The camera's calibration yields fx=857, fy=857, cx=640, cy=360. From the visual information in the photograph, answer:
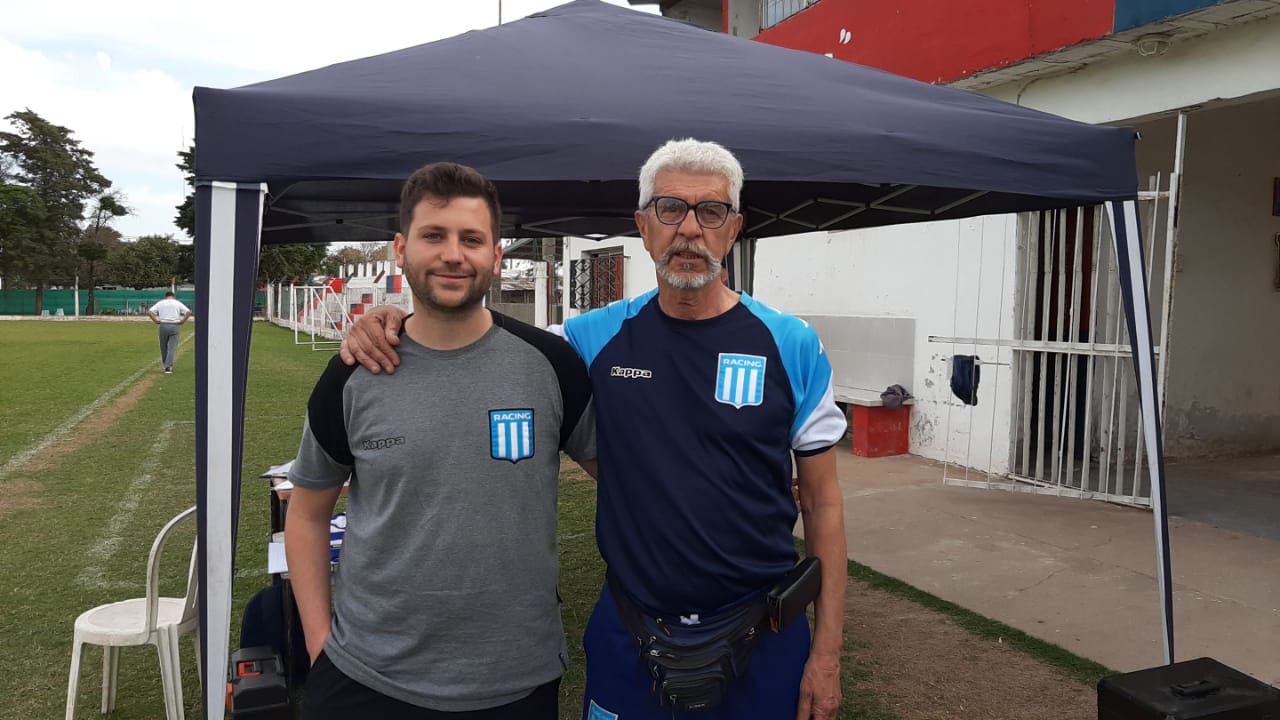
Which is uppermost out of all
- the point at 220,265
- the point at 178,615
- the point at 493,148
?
the point at 493,148

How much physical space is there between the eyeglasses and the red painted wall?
5.38 metres

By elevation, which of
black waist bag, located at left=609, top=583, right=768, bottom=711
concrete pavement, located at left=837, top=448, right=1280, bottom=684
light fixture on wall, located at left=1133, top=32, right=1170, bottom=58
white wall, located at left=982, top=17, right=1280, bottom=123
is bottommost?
concrete pavement, located at left=837, top=448, right=1280, bottom=684

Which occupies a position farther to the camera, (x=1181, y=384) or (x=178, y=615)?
(x=1181, y=384)

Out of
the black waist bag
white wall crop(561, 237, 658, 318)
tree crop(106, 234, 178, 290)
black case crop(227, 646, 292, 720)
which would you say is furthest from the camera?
tree crop(106, 234, 178, 290)

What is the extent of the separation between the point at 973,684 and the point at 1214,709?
1443mm

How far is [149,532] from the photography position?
585 centimetres

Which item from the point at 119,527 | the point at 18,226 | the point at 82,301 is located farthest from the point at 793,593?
the point at 82,301

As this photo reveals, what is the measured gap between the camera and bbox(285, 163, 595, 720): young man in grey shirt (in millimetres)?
1651

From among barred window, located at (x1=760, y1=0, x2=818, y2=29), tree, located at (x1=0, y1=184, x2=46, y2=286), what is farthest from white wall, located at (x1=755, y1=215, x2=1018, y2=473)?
tree, located at (x1=0, y1=184, x2=46, y2=286)

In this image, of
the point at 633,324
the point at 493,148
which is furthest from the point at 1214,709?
the point at 493,148

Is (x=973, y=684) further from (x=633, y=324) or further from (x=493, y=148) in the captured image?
(x=493, y=148)

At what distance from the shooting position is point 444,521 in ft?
5.41

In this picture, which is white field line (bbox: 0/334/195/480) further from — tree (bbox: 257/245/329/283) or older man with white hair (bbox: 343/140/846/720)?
tree (bbox: 257/245/329/283)

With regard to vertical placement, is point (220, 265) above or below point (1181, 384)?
above
